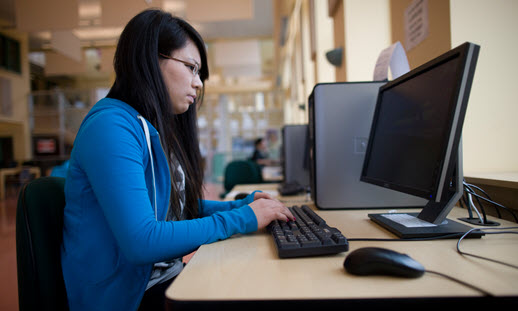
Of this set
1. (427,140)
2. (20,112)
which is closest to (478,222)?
Result: (427,140)

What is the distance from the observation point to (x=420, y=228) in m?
0.73

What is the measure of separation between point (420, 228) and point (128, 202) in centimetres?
67

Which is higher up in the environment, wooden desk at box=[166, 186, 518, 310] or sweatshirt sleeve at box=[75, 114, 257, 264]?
sweatshirt sleeve at box=[75, 114, 257, 264]

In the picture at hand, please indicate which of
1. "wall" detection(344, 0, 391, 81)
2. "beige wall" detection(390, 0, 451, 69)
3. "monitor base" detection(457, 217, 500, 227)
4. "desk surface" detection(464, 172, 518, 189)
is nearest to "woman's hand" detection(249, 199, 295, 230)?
"monitor base" detection(457, 217, 500, 227)

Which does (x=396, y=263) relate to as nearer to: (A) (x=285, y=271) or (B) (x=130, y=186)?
(A) (x=285, y=271)

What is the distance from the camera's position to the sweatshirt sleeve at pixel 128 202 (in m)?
0.63

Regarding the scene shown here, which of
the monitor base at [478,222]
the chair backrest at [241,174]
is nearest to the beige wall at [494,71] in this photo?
the monitor base at [478,222]

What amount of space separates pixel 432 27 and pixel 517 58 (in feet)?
1.03

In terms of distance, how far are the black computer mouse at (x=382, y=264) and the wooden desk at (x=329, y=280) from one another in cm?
1

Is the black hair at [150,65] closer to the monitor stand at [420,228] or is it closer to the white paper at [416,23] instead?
the monitor stand at [420,228]

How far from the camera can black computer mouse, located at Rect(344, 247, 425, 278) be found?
0.48 meters

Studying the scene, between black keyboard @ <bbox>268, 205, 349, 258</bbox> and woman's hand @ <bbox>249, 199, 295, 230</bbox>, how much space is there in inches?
1.0

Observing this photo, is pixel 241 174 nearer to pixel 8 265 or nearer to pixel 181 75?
pixel 8 265

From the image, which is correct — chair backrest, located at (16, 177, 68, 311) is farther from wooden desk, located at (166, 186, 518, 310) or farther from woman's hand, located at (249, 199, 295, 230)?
woman's hand, located at (249, 199, 295, 230)
